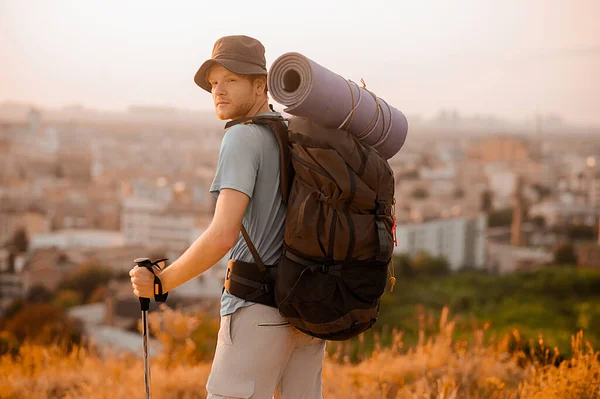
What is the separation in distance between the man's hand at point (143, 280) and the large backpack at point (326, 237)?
178 millimetres

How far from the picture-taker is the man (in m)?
1.35

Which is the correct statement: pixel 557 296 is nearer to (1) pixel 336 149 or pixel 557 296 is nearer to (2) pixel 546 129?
(2) pixel 546 129

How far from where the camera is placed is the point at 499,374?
300 centimetres

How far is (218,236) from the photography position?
1.34 m

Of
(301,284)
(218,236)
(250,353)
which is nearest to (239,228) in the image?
(218,236)

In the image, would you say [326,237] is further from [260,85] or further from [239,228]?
[260,85]

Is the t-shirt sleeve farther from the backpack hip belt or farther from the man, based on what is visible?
the backpack hip belt

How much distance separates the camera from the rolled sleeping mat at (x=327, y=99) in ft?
4.30

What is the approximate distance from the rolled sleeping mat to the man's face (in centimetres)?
15

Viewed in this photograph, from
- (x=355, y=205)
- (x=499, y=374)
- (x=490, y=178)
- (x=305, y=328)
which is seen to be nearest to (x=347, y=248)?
(x=355, y=205)

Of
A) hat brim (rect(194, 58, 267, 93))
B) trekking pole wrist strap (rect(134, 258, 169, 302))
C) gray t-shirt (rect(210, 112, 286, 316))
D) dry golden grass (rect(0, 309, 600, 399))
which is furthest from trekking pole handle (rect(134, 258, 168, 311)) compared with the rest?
dry golden grass (rect(0, 309, 600, 399))

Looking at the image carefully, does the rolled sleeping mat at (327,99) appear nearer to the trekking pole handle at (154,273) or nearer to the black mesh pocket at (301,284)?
the black mesh pocket at (301,284)

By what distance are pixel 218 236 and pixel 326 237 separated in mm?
219

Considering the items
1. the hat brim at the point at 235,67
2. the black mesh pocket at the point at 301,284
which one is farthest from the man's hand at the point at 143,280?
the hat brim at the point at 235,67
